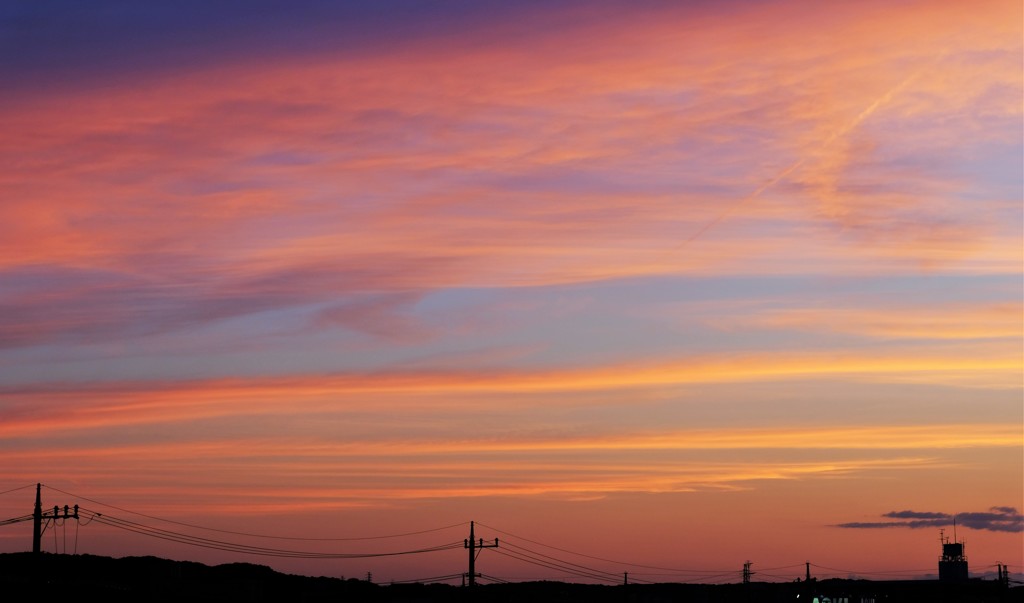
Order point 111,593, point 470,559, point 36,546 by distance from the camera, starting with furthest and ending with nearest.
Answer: point 111,593
point 470,559
point 36,546

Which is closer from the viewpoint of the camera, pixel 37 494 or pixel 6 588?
pixel 37 494

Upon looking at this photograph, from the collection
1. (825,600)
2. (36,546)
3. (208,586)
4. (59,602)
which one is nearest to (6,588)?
(59,602)

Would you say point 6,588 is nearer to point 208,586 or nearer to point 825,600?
point 208,586

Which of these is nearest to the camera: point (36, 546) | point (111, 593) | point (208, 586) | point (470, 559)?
point (36, 546)

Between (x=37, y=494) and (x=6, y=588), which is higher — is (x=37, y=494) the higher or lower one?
the higher one

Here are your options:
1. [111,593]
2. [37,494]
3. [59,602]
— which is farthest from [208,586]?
[37,494]

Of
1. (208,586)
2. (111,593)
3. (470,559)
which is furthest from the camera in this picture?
(208,586)

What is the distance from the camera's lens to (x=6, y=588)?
156m

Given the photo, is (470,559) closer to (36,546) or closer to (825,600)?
(36,546)

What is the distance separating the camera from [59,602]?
154875 mm

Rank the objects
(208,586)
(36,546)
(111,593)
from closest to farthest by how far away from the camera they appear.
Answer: (36,546) < (111,593) < (208,586)

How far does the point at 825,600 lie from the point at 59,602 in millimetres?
117680

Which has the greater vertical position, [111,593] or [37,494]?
A: [37,494]

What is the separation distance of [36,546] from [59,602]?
54596 mm
